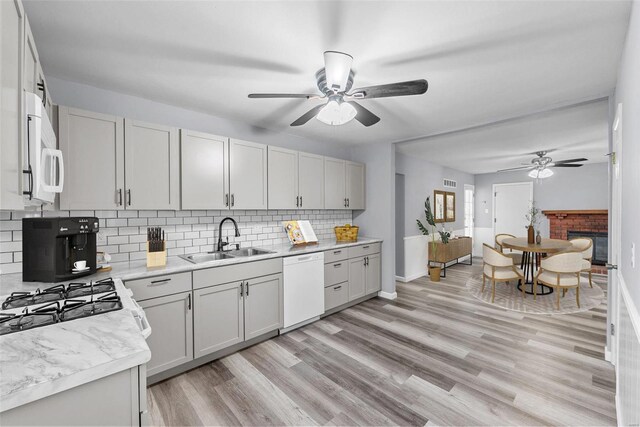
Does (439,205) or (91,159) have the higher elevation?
(91,159)

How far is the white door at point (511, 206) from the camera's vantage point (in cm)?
727

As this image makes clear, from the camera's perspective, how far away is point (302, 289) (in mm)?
3281

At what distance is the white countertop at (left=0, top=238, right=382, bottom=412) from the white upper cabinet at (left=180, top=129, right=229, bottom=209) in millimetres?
1582

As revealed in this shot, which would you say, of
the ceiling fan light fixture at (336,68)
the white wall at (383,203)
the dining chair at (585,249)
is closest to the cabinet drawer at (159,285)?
the ceiling fan light fixture at (336,68)

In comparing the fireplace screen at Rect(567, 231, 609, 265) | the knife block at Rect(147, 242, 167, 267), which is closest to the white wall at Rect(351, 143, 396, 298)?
the knife block at Rect(147, 242, 167, 267)

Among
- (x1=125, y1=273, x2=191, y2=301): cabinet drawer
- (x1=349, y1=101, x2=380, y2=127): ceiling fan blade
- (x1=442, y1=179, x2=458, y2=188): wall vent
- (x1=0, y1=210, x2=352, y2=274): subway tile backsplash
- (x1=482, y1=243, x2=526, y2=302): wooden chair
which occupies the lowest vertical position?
(x1=482, y1=243, x2=526, y2=302): wooden chair

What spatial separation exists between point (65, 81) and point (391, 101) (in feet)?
9.37

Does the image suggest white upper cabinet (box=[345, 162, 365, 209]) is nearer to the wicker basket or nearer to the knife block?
the wicker basket

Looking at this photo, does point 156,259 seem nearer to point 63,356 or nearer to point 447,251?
point 63,356

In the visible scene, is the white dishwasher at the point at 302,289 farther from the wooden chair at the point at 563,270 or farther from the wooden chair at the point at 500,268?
the wooden chair at the point at 563,270

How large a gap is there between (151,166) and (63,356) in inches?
75.4

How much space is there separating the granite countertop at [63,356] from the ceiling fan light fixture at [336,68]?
5.72 feet

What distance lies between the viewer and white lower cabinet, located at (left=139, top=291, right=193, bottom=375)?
2.20 metres

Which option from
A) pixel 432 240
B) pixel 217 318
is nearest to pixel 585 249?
pixel 432 240
